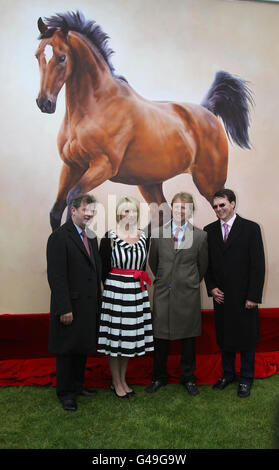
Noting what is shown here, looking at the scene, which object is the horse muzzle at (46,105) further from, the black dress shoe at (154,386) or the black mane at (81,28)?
the black dress shoe at (154,386)

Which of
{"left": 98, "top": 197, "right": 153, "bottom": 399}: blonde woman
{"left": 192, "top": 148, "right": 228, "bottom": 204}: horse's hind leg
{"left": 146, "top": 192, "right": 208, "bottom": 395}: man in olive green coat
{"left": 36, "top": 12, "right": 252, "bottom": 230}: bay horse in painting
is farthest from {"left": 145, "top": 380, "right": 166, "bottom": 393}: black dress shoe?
{"left": 192, "top": 148, "right": 228, "bottom": 204}: horse's hind leg

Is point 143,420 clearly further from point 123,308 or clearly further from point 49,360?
point 49,360

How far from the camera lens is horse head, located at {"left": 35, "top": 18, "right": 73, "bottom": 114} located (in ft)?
10.6

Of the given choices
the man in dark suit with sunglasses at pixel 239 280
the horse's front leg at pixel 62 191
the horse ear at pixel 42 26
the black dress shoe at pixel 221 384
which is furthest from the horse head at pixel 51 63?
the black dress shoe at pixel 221 384

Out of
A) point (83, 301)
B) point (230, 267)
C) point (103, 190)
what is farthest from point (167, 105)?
point (83, 301)

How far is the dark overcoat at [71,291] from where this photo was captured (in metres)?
2.42

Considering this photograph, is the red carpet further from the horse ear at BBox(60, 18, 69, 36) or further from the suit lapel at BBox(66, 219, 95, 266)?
the horse ear at BBox(60, 18, 69, 36)

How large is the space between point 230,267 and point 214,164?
1236 millimetres

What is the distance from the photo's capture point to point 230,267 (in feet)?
9.02

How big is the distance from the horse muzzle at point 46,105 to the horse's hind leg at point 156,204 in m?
1.04

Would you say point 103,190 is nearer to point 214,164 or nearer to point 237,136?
point 214,164

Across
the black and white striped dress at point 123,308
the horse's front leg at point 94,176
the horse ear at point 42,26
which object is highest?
the horse ear at point 42,26

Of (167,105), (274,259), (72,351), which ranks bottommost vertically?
(72,351)

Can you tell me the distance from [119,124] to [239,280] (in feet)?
5.75
